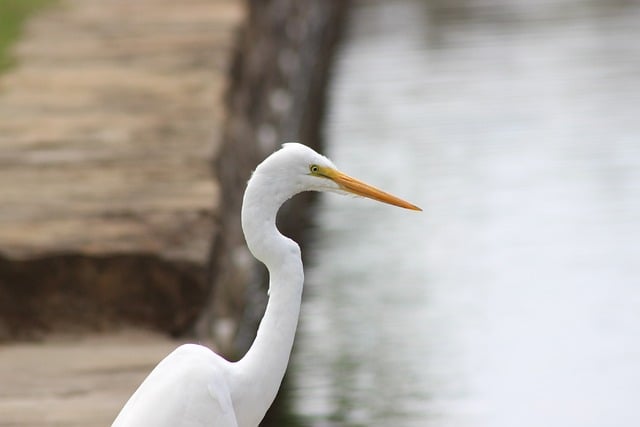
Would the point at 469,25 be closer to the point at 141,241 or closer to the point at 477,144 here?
the point at 477,144

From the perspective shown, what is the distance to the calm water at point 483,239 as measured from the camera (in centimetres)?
423

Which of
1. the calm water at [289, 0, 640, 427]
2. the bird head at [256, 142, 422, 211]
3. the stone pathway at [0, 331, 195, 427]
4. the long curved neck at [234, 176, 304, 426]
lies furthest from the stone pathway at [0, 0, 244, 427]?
the bird head at [256, 142, 422, 211]

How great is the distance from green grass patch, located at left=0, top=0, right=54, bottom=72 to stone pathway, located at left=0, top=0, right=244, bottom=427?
8 centimetres

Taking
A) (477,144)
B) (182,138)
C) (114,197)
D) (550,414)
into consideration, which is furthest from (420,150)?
(550,414)

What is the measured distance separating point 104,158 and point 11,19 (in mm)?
2296

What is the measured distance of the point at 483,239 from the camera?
219 inches

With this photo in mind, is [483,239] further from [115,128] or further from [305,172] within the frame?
[305,172]

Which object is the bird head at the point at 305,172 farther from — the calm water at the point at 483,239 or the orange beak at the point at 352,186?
the calm water at the point at 483,239

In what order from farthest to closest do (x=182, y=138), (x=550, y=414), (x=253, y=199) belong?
(x=182, y=138)
(x=550, y=414)
(x=253, y=199)

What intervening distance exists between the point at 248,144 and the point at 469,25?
3.82 meters

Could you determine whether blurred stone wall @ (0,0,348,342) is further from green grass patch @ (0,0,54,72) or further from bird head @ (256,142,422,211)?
bird head @ (256,142,422,211)

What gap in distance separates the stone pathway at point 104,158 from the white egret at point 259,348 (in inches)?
32.6

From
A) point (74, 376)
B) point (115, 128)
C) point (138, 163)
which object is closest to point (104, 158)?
point (138, 163)

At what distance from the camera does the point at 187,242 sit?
4242 millimetres
